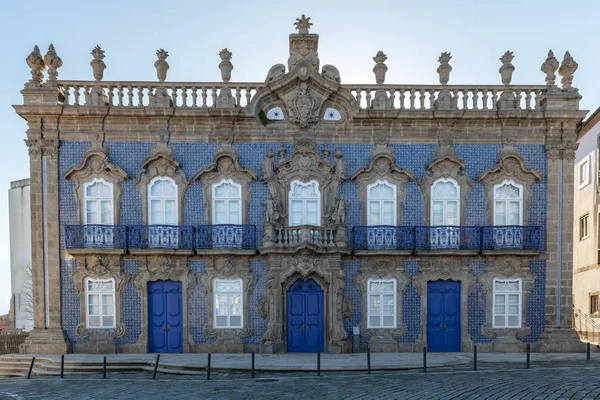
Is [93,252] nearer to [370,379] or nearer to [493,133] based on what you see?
[370,379]

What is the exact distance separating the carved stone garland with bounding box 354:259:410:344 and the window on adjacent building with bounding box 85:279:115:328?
750 cm

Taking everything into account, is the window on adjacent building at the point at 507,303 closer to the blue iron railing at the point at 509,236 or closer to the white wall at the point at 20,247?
the blue iron railing at the point at 509,236

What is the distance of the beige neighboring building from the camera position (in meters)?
18.2

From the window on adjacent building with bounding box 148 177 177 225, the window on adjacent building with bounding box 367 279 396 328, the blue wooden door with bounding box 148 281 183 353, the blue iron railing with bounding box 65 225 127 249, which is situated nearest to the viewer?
the blue iron railing with bounding box 65 225 127 249

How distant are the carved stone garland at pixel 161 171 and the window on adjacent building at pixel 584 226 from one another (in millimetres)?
16176

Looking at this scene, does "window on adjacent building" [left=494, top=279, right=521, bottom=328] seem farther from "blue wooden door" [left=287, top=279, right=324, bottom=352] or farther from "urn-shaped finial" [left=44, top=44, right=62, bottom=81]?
"urn-shaped finial" [left=44, top=44, right=62, bottom=81]

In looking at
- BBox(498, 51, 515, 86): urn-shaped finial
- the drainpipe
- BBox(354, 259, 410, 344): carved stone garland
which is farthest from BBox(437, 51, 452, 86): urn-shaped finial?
BBox(354, 259, 410, 344): carved stone garland

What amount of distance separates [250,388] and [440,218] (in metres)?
7.98

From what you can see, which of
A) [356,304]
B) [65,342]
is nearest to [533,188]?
[356,304]

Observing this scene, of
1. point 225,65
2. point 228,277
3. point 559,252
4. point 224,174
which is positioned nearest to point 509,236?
point 559,252

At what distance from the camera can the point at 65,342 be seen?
14.0 m

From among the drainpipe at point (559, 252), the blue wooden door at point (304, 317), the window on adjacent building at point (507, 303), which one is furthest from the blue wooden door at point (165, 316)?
the drainpipe at point (559, 252)

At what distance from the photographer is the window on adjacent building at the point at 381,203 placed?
1458 cm

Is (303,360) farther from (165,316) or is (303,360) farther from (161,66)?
(161,66)
